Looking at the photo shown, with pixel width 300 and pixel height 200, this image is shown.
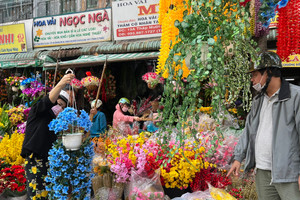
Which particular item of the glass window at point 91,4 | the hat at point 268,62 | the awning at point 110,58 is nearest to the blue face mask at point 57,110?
the hat at point 268,62

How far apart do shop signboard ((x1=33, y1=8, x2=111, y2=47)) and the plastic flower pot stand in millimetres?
6278

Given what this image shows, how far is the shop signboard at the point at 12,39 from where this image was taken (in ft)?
36.2

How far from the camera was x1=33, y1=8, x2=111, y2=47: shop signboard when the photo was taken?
377 inches

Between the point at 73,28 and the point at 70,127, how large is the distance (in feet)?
23.1

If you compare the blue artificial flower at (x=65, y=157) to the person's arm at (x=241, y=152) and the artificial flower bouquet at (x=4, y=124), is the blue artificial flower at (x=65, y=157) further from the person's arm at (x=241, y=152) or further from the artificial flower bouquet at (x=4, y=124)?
the artificial flower bouquet at (x=4, y=124)

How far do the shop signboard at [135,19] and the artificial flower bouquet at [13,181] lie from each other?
519 centimetres

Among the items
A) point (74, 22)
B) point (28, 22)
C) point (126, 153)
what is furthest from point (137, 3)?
point (126, 153)

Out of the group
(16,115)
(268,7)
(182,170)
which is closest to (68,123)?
(182,170)

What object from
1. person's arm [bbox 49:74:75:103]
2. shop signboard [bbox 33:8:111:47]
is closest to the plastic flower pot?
person's arm [bbox 49:74:75:103]

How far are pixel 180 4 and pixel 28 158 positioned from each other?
2.61 metres

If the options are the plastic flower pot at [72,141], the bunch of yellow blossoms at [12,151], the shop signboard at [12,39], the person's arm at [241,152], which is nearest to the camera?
the person's arm at [241,152]

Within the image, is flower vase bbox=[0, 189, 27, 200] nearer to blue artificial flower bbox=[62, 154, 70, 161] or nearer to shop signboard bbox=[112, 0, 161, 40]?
blue artificial flower bbox=[62, 154, 70, 161]

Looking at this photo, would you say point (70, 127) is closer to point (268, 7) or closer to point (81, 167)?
point (81, 167)

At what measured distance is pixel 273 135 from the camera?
8.59ft
